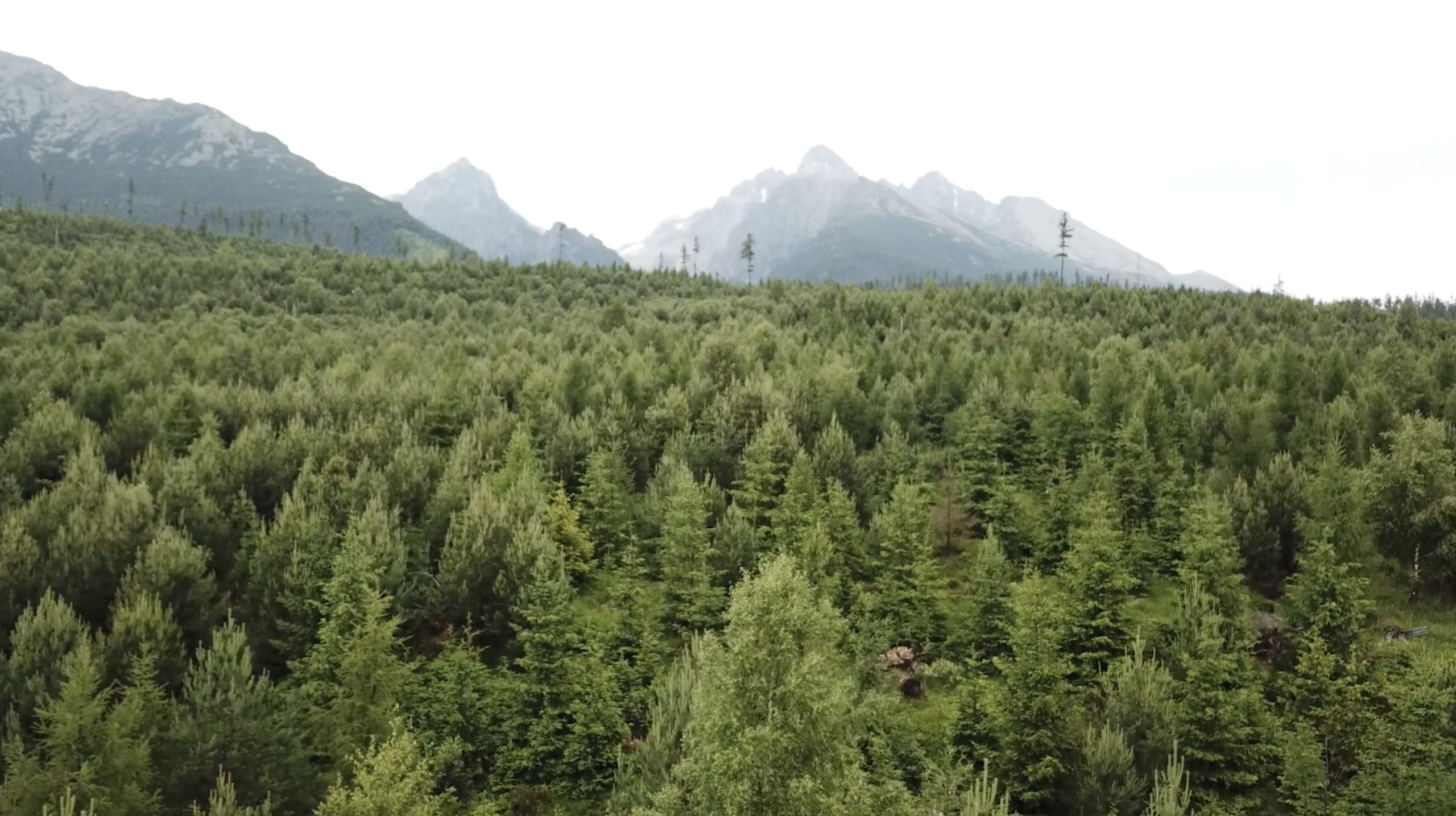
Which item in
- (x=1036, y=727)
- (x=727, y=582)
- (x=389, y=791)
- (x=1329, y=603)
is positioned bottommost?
(x=727, y=582)

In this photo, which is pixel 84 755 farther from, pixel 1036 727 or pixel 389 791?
pixel 1036 727

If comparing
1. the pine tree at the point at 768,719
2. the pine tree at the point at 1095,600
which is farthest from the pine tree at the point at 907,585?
the pine tree at the point at 768,719

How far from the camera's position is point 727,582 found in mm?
38250

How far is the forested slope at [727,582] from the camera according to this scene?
22.5 m

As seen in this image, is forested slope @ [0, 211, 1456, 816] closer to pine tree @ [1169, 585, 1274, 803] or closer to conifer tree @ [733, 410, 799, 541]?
pine tree @ [1169, 585, 1274, 803]

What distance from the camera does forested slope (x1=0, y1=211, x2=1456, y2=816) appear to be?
22.5 m

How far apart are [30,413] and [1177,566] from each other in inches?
2570

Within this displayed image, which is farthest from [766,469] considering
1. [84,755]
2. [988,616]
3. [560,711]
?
[84,755]

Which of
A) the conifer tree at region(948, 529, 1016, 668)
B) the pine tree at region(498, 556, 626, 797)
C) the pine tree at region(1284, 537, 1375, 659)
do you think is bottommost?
the pine tree at region(498, 556, 626, 797)

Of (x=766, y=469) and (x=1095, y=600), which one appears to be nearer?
(x=1095, y=600)

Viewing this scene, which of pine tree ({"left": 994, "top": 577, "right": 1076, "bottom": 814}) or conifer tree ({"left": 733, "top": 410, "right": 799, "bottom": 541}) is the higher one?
conifer tree ({"left": 733, "top": 410, "right": 799, "bottom": 541})

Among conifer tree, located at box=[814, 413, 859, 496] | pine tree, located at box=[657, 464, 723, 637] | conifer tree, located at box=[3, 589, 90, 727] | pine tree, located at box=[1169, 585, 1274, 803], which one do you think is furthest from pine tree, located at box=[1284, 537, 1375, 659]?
conifer tree, located at box=[3, 589, 90, 727]

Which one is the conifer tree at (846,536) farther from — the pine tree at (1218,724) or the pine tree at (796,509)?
the pine tree at (1218,724)

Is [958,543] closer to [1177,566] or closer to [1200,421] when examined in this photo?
[1177,566]
